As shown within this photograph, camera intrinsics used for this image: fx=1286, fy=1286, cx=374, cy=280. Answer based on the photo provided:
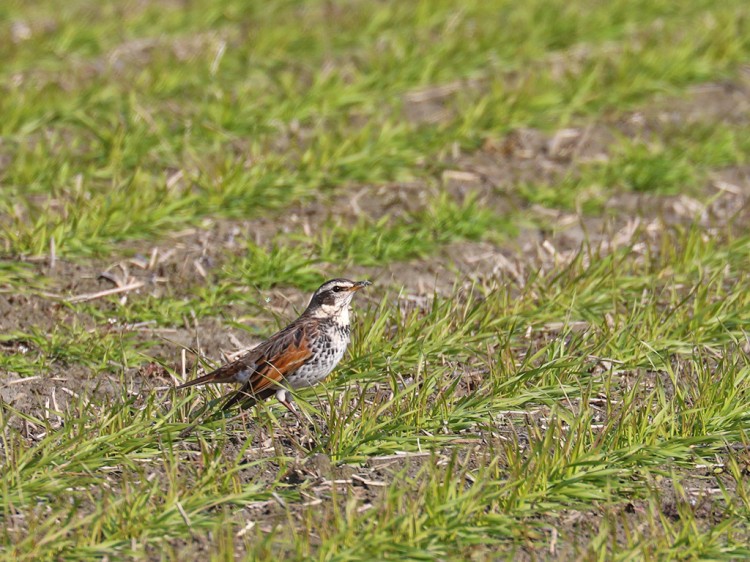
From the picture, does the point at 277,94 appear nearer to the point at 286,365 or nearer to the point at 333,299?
the point at 333,299

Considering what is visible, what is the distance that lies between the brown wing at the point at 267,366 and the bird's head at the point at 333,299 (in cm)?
27

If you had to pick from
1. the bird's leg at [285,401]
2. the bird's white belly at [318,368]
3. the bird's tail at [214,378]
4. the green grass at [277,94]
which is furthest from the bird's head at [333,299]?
the green grass at [277,94]

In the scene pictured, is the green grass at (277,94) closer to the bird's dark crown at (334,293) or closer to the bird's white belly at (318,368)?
the bird's dark crown at (334,293)

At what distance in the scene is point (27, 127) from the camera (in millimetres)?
11109

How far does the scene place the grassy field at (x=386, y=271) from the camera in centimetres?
625

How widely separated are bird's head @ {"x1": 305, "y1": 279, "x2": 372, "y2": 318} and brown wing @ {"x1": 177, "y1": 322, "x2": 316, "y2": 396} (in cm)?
27

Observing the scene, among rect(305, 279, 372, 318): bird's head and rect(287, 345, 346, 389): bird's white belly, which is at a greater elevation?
rect(305, 279, 372, 318): bird's head

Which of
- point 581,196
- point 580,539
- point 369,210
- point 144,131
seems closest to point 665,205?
point 581,196

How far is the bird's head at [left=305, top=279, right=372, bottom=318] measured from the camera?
24.9ft

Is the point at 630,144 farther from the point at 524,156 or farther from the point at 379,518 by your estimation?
the point at 379,518

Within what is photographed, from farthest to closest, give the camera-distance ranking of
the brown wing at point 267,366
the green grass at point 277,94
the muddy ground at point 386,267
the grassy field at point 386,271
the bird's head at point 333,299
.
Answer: the green grass at point 277,94
the bird's head at point 333,299
the brown wing at point 267,366
the muddy ground at point 386,267
the grassy field at point 386,271

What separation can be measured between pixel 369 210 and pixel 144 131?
2.10 metres

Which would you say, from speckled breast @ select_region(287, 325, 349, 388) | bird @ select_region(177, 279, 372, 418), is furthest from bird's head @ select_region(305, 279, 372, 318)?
speckled breast @ select_region(287, 325, 349, 388)

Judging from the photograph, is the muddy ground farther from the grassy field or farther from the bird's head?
the bird's head
